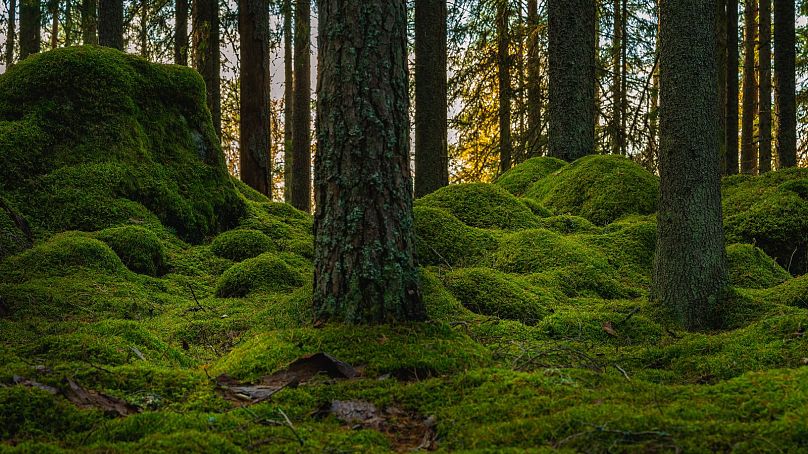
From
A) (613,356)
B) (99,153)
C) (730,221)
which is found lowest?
(613,356)

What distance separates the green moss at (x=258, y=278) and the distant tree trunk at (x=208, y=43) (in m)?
6.48

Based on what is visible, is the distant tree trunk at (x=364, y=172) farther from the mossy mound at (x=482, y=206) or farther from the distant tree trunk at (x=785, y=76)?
the distant tree trunk at (x=785, y=76)

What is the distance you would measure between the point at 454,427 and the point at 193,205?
574 cm

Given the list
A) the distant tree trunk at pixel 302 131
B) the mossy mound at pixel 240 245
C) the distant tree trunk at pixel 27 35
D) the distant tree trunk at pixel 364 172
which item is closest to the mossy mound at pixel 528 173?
the mossy mound at pixel 240 245

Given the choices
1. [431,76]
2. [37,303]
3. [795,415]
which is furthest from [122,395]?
[431,76]

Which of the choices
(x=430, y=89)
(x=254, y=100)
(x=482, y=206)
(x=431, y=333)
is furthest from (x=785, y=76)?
(x=431, y=333)

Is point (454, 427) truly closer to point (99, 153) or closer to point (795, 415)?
point (795, 415)

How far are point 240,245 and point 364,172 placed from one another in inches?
154

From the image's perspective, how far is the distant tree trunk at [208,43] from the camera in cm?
1175

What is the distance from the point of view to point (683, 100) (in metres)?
4.62

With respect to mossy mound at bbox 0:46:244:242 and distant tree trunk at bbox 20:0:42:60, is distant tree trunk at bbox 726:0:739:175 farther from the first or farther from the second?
distant tree trunk at bbox 20:0:42:60

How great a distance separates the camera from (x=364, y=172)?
351 centimetres

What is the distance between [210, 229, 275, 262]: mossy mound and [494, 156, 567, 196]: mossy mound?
4.47 m

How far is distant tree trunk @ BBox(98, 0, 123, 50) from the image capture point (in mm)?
9773
